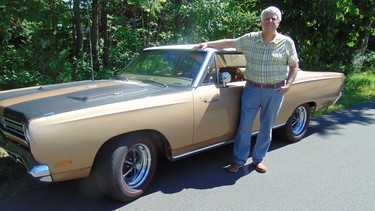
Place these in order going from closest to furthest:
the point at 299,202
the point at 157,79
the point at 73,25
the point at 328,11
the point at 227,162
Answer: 1. the point at 299,202
2. the point at 157,79
3. the point at 227,162
4. the point at 73,25
5. the point at 328,11

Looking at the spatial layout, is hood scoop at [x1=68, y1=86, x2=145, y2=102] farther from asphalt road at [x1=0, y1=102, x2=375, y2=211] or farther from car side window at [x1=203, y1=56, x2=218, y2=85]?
asphalt road at [x1=0, y1=102, x2=375, y2=211]

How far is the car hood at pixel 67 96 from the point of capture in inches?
124

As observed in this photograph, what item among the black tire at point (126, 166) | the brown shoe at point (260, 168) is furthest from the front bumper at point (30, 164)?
the brown shoe at point (260, 168)

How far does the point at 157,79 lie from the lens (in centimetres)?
437

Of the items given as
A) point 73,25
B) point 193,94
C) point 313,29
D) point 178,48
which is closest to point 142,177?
point 193,94

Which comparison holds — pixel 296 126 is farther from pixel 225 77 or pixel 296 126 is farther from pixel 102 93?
pixel 102 93

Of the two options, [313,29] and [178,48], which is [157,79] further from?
[313,29]

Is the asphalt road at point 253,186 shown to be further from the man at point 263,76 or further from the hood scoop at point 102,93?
the hood scoop at point 102,93

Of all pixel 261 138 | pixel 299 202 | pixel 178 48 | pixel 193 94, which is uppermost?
pixel 178 48

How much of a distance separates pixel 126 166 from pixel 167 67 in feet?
4.71

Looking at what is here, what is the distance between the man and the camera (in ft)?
13.3

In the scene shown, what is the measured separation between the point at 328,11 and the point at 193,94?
7.62 metres

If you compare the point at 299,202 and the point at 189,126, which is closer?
the point at 299,202

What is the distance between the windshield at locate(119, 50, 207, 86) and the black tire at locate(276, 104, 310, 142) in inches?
75.6
